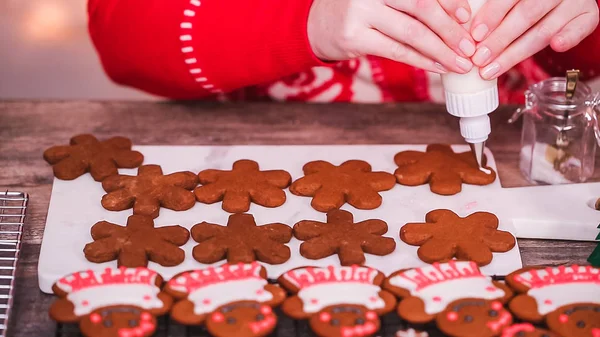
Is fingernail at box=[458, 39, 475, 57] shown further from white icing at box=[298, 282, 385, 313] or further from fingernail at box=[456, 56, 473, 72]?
white icing at box=[298, 282, 385, 313]

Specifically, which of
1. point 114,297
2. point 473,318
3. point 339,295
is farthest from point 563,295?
point 114,297

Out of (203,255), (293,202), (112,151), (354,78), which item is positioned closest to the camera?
(203,255)

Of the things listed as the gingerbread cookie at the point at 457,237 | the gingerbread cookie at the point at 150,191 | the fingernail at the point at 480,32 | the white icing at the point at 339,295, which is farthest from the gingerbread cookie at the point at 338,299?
the fingernail at the point at 480,32

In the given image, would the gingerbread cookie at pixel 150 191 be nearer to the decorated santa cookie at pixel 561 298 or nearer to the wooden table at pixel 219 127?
the wooden table at pixel 219 127

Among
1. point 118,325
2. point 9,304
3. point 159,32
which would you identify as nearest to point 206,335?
point 118,325

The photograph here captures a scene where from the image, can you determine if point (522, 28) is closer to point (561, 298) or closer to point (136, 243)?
point (561, 298)

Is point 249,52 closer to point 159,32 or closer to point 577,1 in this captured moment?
point 159,32

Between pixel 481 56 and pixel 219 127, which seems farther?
pixel 219 127
